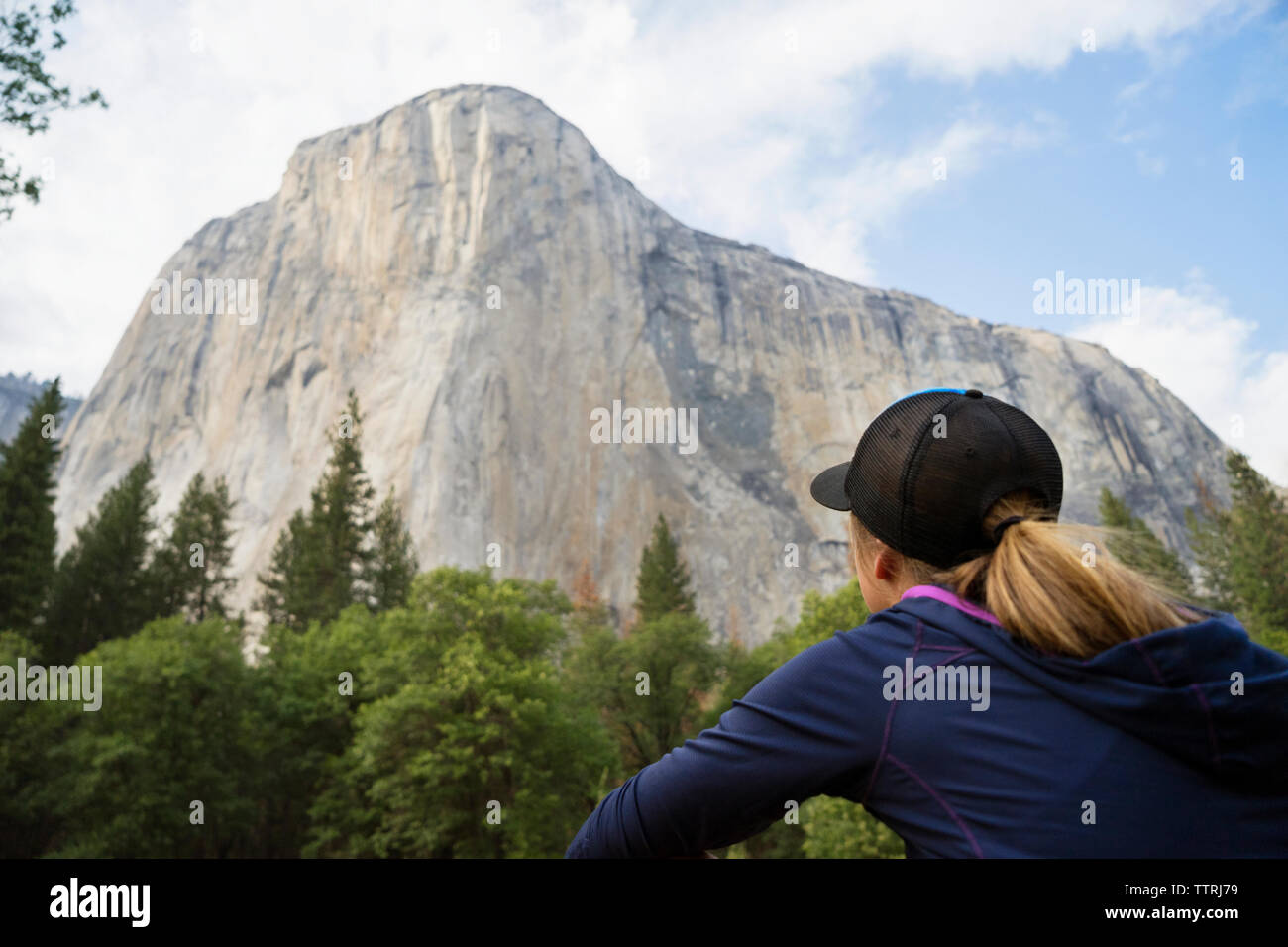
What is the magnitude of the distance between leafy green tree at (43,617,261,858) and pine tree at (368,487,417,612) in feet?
58.9

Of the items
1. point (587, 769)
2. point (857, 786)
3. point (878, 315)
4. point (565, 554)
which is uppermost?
point (878, 315)

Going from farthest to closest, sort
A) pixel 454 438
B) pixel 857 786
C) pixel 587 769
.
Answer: pixel 454 438 < pixel 587 769 < pixel 857 786

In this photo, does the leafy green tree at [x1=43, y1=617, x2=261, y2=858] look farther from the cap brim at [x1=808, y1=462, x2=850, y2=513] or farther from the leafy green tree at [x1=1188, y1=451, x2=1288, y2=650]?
the leafy green tree at [x1=1188, y1=451, x2=1288, y2=650]

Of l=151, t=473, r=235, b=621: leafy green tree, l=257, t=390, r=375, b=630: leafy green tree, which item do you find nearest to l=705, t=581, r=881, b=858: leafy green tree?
l=257, t=390, r=375, b=630: leafy green tree

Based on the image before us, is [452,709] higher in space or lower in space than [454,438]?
lower

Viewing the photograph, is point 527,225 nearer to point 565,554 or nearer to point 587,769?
point 565,554

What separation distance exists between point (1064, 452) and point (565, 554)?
182 feet

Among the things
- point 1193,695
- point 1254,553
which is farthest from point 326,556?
point 1254,553

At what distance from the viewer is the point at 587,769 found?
27.9m

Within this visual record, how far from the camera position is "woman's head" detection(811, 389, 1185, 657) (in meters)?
1.40

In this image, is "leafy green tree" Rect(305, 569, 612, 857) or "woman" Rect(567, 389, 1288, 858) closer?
"woman" Rect(567, 389, 1288, 858)

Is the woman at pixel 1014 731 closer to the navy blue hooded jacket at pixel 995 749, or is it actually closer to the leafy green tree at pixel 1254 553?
the navy blue hooded jacket at pixel 995 749
